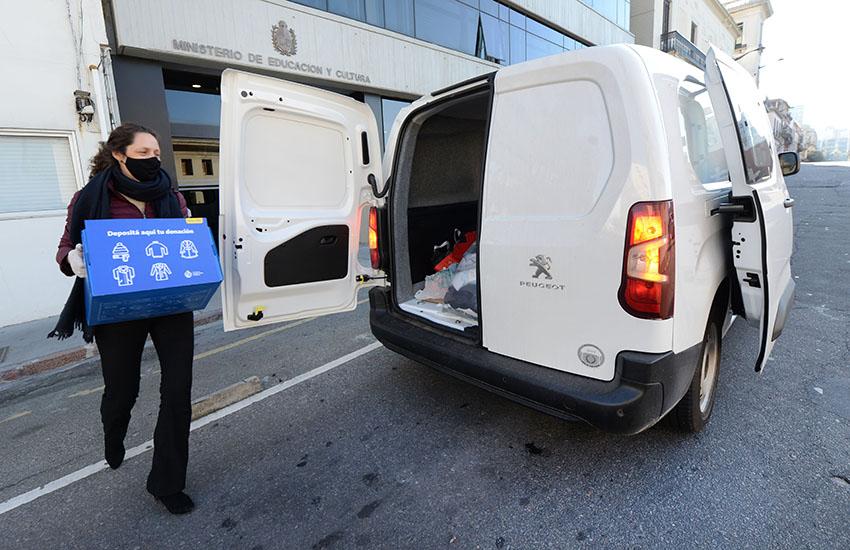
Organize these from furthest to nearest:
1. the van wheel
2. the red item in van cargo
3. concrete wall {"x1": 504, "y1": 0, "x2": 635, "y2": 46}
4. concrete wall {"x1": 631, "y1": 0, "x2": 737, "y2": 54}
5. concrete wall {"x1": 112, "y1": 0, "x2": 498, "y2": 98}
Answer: concrete wall {"x1": 631, "y1": 0, "x2": 737, "y2": 54} → concrete wall {"x1": 504, "y1": 0, "x2": 635, "y2": 46} → concrete wall {"x1": 112, "y1": 0, "x2": 498, "y2": 98} → the red item in van cargo → the van wheel

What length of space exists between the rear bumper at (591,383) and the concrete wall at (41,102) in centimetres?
622

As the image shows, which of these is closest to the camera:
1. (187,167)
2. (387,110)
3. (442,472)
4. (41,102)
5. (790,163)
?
(442,472)

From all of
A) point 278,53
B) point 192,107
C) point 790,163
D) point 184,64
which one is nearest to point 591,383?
point 790,163

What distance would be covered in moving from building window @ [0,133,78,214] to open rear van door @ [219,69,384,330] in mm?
5168

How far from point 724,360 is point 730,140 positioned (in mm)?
2270

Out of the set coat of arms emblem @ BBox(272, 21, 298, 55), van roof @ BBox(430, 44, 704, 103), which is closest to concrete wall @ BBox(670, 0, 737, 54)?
coat of arms emblem @ BBox(272, 21, 298, 55)

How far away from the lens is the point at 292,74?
30.6 feet

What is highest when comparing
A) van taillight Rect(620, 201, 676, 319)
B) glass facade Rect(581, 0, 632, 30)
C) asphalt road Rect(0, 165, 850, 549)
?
glass facade Rect(581, 0, 632, 30)

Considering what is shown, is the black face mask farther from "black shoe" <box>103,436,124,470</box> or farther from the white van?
"black shoe" <box>103,436,124,470</box>

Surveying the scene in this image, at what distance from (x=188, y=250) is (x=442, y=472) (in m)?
1.76

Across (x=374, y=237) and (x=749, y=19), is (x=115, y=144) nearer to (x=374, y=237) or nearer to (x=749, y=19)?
(x=374, y=237)

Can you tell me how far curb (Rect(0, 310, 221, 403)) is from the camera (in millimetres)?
4105

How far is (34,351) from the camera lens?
4.83 metres

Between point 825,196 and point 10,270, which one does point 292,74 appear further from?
point 825,196
